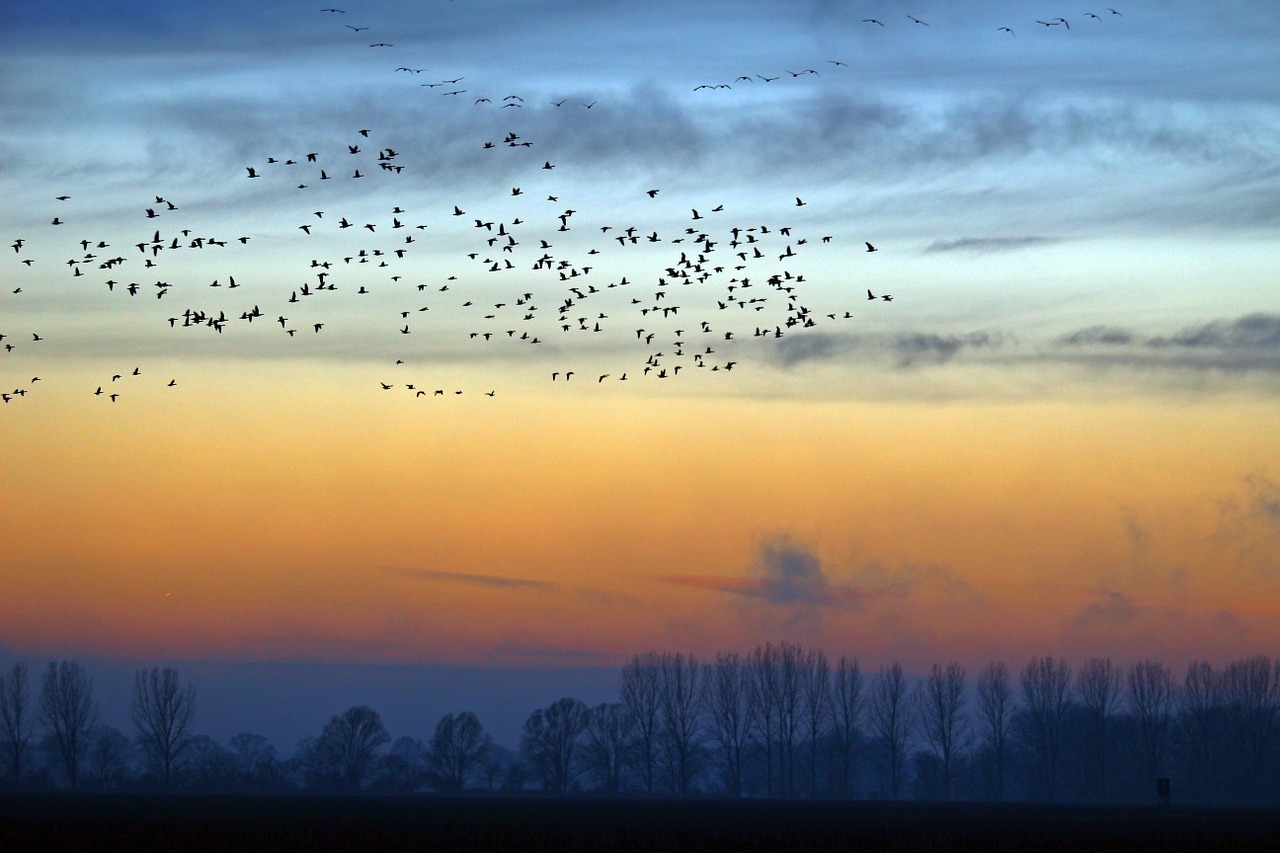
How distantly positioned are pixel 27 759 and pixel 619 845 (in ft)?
344

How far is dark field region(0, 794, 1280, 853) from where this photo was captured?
51.9m

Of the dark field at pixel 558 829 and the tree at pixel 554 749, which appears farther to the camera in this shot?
the tree at pixel 554 749

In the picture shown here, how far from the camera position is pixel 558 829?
62750mm

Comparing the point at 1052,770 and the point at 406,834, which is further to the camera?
the point at 1052,770

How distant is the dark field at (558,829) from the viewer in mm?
51938

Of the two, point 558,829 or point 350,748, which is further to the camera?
point 350,748

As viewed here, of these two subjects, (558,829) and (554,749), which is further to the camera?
(554,749)

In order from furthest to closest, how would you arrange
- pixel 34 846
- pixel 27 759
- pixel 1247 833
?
pixel 27 759
pixel 1247 833
pixel 34 846

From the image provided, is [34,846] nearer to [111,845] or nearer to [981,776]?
[111,845]

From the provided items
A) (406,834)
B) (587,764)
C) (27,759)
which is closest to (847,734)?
(587,764)

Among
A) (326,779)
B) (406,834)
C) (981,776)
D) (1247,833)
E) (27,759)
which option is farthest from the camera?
(981,776)

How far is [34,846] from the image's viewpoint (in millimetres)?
48312

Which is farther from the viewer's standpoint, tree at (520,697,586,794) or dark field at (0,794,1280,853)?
tree at (520,697,586,794)

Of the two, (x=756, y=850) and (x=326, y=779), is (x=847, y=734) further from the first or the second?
(x=756, y=850)
